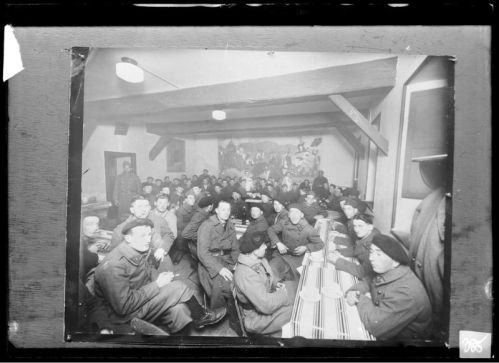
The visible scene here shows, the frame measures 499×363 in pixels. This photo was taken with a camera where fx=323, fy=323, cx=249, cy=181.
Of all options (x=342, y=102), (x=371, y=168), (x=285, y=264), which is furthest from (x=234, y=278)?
(x=342, y=102)

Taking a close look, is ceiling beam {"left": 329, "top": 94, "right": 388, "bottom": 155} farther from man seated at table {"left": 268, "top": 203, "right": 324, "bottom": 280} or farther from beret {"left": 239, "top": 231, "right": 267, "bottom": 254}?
beret {"left": 239, "top": 231, "right": 267, "bottom": 254}

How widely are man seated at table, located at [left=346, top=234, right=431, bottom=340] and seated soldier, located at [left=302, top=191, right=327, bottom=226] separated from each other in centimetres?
22

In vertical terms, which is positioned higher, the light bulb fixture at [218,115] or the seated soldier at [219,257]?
the light bulb fixture at [218,115]

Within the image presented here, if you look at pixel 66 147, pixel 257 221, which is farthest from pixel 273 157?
pixel 66 147

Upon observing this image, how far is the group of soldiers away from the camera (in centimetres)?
121

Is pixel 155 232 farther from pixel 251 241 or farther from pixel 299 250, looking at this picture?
pixel 299 250

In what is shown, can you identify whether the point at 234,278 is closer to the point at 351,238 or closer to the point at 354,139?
the point at 351,238

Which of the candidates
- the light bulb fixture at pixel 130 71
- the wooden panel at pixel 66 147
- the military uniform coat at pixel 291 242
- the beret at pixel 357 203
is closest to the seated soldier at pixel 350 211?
the beret at pixel 357 203

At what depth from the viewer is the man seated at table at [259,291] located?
120 centimetres

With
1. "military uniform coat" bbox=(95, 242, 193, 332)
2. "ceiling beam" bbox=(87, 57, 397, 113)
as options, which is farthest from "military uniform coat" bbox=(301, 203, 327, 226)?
"military uniform coat" bbox=(95, 242, 193, 332)

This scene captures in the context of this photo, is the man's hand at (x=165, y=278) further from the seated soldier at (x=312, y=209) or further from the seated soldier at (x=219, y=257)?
the seated soldier at (x=312, y=209)

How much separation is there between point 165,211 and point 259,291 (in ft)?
1.53

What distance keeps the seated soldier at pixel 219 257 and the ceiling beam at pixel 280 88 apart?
1.35 ft
